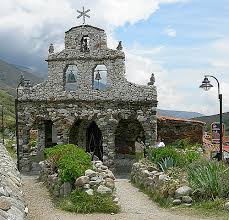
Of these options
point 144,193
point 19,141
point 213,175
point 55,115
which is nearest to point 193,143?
point 55,115

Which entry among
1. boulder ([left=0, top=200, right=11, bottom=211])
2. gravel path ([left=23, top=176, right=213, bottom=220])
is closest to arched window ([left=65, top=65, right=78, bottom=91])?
gravel path ([left=23, top=176, right=213, bottom=220])

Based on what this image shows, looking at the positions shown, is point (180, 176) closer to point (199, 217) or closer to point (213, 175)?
point (213, 175)

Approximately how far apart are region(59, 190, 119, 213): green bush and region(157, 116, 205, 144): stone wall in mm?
17826

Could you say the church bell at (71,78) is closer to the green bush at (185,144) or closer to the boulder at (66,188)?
the green bush at (185,144)

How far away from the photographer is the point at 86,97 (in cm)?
2902

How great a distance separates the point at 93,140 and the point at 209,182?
61.5ft

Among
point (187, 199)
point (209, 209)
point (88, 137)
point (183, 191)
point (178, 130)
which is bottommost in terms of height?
point (209, 209)

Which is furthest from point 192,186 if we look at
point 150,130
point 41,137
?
point 41,137

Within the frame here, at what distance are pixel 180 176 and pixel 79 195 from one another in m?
4.12

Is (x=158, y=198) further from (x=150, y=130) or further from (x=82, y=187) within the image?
(x=150, y=130)

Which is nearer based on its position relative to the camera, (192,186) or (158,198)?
(192,186)

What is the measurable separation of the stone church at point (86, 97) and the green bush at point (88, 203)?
13875 millimetres

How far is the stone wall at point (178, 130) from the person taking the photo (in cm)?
3225

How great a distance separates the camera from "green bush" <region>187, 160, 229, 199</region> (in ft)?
47.4
